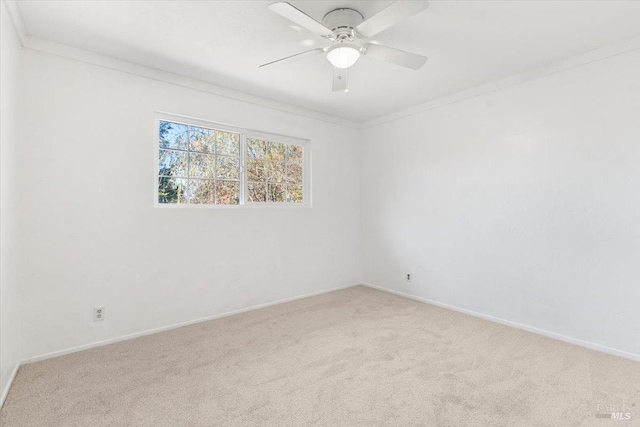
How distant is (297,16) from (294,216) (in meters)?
2.48

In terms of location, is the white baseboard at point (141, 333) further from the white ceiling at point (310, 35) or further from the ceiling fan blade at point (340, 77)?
the ceiling fan blade at point (340, 77)

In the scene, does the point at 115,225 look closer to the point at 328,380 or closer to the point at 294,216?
the point at 294,216

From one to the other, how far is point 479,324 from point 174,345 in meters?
2.88

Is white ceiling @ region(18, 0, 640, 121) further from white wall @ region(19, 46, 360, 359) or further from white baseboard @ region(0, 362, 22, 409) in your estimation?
white baseboard @ region(0, 362, 22, 409)

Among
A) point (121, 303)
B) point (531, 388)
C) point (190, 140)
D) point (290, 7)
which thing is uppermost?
point (290, 7)

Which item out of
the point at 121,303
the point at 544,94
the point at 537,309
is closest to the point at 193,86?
Answer: the point at 121,303

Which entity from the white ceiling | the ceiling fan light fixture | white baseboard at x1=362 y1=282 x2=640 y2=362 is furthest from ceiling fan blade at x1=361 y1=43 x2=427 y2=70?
white baseboard at x1=362 y1=282 x2=640 y2=362

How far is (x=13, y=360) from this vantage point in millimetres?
2074

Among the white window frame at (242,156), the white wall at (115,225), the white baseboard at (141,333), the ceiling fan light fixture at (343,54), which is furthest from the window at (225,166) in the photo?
the ceiling fan light fixture at (343,54)

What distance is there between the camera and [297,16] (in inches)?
66.8

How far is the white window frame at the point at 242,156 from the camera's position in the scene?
9.52ft

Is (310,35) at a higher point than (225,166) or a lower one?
higher

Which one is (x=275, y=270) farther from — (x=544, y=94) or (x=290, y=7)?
(x=544, y=94)

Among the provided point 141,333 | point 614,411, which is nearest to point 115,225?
point 141,333
